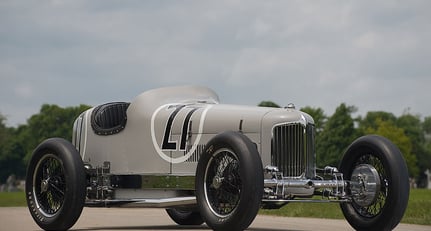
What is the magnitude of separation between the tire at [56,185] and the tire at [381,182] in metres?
4.38

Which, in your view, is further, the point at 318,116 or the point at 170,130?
the point at 318,116

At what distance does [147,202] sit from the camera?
14141 millimetres

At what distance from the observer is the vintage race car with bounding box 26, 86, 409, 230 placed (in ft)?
42.0

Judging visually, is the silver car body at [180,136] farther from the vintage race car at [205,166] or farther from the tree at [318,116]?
the tree at [318,116]

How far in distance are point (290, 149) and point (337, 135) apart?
71.1 m

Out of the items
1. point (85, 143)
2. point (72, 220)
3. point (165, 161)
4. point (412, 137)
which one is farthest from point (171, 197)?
point (412, 137)

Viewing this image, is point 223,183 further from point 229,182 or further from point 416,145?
point 416,145

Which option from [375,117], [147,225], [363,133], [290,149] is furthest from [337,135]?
[290,149]

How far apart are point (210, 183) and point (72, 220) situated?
272cm

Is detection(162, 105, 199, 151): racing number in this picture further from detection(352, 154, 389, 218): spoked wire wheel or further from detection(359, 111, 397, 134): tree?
detection(359, 111, 397, 134): tree

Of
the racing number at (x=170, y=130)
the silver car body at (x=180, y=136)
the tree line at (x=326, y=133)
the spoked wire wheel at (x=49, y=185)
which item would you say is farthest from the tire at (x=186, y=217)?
the tree line at (x=326, y=133)

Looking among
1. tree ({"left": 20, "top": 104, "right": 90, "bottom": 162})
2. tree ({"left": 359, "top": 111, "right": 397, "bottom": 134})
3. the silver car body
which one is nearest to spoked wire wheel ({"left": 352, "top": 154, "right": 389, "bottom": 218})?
the silver car body

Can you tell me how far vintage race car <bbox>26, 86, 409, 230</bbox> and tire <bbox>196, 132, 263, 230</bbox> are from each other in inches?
0.6

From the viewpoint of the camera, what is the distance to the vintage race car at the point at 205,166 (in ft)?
42.0
